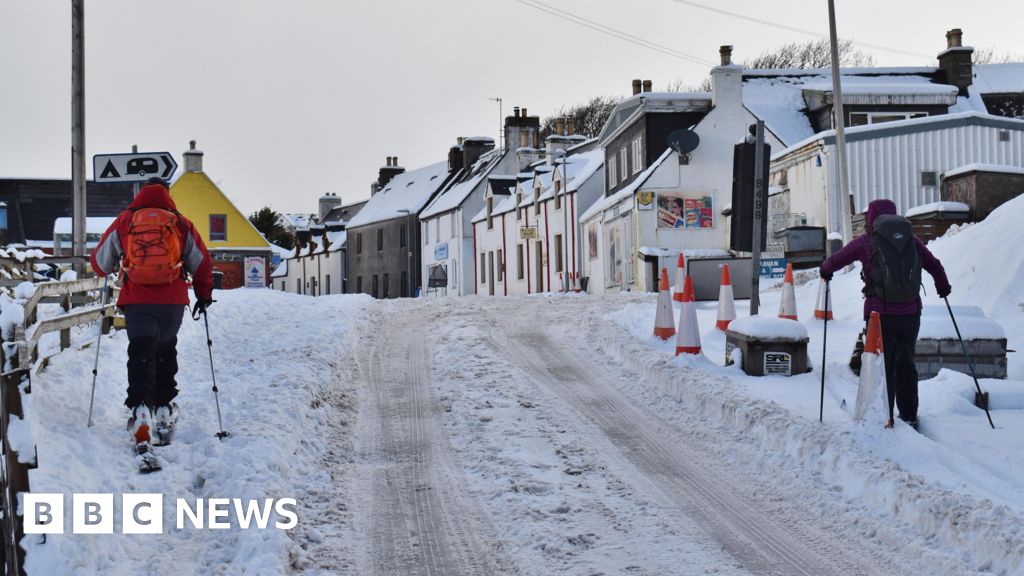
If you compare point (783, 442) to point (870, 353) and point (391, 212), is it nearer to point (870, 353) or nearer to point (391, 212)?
point (870, 353)

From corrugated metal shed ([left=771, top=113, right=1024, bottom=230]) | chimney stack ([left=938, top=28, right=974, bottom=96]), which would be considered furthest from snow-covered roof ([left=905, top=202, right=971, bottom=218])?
chimney stack ([left=938, top=28, right=974, bottom=96])

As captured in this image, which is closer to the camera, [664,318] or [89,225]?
[664,318]

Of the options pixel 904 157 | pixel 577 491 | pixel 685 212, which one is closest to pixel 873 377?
pixel 577 491

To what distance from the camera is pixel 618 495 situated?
6.28m

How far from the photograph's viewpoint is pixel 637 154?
109ft

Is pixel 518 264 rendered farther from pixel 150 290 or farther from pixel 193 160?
pixel 150 290

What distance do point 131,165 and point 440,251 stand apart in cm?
4172

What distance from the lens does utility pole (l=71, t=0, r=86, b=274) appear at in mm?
12734

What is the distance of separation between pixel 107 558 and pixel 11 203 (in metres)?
52.0

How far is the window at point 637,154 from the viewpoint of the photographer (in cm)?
3260

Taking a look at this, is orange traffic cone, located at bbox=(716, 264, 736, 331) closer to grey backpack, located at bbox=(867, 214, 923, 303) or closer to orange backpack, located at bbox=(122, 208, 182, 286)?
grey backpack, located at bbox=(867, 214, 923, 303)

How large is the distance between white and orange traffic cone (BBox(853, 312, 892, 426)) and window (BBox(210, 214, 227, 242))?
47271 millimetres

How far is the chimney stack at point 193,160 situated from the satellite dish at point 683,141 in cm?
2918

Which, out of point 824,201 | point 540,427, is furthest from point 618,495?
point 824,201
